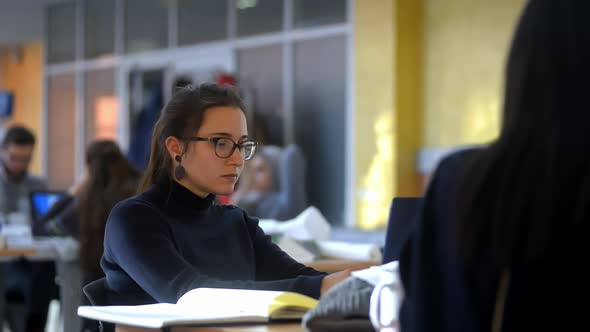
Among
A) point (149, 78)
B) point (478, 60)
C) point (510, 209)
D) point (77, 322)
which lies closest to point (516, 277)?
point (510, 209)

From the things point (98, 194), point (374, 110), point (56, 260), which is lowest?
point (56, 260)

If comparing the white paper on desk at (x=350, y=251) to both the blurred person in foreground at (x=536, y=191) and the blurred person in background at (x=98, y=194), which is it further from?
the blurred person in foreground at (x=536, y=191)

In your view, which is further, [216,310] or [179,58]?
[179,58]

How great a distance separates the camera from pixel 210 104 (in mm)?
2277

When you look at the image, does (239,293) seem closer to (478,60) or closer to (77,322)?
(77,322)

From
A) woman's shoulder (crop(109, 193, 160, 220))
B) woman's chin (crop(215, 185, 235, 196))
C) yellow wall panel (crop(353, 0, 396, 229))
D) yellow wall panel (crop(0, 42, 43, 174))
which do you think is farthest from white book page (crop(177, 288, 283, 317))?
yellow wall panel (crop(0, 42, 43, 174))

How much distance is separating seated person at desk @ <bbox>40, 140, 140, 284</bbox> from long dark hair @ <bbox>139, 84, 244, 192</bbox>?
87.6 inches

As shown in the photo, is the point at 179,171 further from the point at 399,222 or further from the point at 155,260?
the point at 399,222

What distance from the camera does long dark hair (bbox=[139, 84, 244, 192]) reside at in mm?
2271

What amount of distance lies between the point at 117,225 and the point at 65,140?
35.8ft

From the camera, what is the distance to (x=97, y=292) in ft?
7.09

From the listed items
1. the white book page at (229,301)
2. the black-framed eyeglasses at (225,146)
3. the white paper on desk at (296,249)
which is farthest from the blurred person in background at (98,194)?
the white book page at (229,301)

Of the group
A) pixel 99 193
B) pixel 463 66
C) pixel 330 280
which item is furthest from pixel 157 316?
pixel 463 66

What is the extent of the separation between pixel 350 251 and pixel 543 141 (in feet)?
8.47
